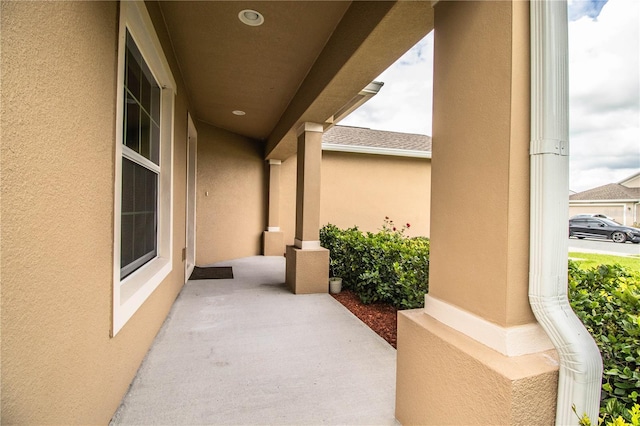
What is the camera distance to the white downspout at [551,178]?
133cm

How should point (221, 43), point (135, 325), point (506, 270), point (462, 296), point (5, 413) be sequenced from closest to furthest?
point (5, 413) < point (506, 270) < point (462, 296) < point (135, 325) < point (221, 43)

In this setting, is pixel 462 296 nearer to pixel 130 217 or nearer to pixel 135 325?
pixel 135 325

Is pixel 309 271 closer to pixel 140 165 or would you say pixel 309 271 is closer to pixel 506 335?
pixel 140 165

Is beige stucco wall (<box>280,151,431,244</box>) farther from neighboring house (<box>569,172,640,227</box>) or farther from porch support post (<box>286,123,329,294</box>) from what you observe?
neighboring house (<box>569,172,640,227</box>)

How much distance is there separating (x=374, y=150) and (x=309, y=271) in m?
5.77

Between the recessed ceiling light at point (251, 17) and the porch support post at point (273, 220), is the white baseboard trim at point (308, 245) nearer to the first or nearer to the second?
the recessed ceiling light at point (251, 17)

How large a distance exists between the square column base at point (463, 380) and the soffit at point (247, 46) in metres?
2.82

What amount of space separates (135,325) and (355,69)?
9.83ft

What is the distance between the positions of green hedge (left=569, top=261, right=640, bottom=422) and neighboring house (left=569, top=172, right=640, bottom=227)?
16.5 inches

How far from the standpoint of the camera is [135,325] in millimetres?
2529

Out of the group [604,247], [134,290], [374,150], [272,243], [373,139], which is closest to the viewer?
[604,247]

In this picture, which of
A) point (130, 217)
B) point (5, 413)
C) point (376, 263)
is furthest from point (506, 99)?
point (376, 263)

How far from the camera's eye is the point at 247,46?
361cm

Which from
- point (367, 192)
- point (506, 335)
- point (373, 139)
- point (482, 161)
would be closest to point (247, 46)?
point (482, 161)
